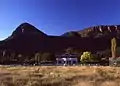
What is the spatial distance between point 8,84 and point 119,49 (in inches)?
5726

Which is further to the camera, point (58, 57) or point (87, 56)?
point (58, 57)

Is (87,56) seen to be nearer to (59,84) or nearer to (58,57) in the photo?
(58,57)

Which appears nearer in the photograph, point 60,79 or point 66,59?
point 60,79

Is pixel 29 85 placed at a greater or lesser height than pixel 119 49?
lesser

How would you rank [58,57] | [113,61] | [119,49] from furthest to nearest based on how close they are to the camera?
[58,57] → [119,49] → [113,61]

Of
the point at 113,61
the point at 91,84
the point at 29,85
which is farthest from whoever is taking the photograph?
the point at 113,61

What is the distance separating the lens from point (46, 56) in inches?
6722

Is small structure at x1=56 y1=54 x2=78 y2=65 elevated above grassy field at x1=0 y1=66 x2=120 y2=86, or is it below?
above

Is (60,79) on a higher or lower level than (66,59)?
lower

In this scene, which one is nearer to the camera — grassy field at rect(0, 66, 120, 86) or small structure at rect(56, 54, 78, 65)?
grassy field at rect(0, 66, 120, 86)

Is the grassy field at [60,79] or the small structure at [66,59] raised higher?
the small structure at [66,59]

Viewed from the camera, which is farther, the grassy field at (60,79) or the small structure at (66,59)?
the small structure at (66,59)

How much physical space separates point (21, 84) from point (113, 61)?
8058 centimetres

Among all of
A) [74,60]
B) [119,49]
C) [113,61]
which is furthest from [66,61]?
[113,61]
